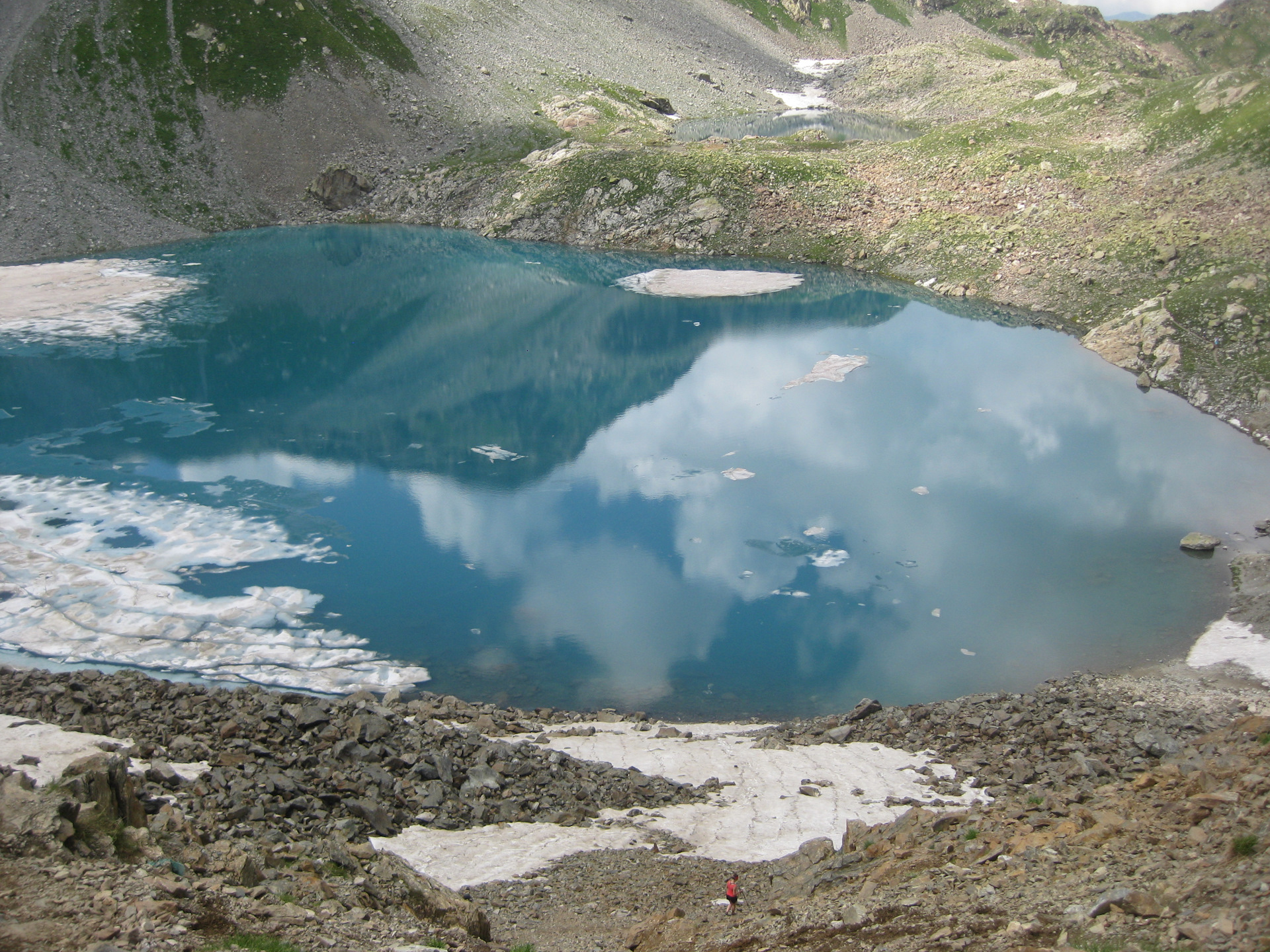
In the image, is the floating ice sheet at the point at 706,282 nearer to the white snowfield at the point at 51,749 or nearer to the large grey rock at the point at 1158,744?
the large grey rock at the point at 1158,744

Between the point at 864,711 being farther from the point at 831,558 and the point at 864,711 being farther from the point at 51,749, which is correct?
the point at 51,749

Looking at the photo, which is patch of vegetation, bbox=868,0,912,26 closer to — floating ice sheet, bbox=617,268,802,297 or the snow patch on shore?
floating ice sheet, bbox=617,268,802,297

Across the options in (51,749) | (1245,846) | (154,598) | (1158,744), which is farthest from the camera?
(154,598)

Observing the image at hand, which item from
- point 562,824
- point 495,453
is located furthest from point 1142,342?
point 562,824

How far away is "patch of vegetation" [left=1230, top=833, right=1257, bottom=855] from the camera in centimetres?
959

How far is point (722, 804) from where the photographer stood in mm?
16234

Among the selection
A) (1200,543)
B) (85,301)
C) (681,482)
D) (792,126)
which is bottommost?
(85,301)

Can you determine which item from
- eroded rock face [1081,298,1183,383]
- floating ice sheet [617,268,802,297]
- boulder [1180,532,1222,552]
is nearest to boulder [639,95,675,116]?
floating ice sheet [617,268,802,297]

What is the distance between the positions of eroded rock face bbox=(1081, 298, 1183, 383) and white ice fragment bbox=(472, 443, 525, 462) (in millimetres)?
32067

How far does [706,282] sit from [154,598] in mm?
47016

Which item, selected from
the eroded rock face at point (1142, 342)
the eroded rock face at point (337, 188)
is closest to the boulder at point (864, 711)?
the eroded rock face at point (1142, 342)

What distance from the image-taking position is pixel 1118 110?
6700cm

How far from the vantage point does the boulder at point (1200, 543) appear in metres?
28.7

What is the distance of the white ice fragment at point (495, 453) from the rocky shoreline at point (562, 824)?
17.0 m
